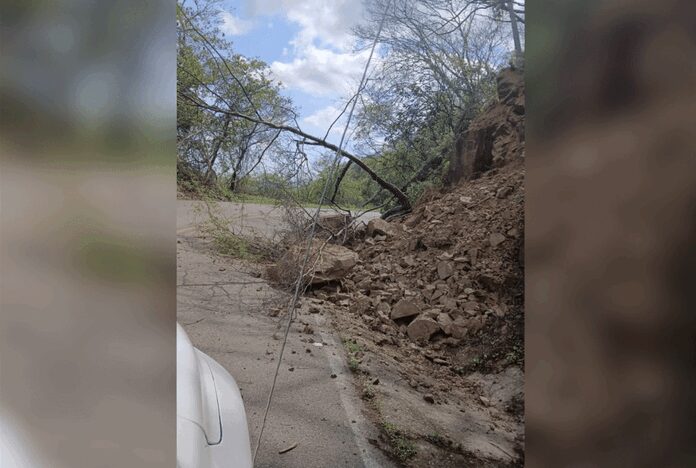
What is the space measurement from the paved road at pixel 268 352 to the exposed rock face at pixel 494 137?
28.1 inches

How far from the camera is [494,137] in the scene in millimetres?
1734

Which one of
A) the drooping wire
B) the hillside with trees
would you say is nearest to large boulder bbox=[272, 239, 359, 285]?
the drooping wire

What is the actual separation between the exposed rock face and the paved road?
71cm

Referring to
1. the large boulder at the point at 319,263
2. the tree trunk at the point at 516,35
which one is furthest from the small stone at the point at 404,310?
the tree trunk at the point at 516,35

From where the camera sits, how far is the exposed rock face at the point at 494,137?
1.68m

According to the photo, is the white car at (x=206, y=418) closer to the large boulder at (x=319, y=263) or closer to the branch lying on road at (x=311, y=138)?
the large boulder at (x=319, y=263)

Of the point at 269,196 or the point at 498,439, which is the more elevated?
the point at 269,196

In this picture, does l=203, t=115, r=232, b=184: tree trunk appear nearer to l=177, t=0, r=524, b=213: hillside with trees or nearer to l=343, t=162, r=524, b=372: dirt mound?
l=177, t=0, r=524, b=213: hillside with trees

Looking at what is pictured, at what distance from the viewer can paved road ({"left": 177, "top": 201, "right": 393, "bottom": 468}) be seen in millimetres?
1550
